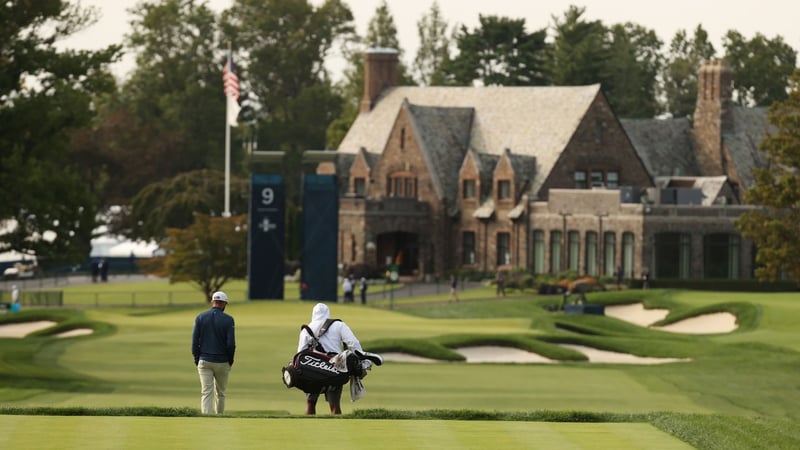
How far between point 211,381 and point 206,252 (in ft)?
190

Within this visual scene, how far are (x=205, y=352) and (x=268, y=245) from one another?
5081 centimetres

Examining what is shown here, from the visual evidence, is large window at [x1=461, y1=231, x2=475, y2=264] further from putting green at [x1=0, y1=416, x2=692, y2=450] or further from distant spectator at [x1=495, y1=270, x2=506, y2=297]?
putting green at [x1=0, y1=416, x2=692, y2=450]

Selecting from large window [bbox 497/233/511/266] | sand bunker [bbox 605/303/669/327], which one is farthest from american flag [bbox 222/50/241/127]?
sand bunker [bbox 605/303/669/327]

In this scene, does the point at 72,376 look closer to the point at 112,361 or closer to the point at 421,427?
the point at 112,361

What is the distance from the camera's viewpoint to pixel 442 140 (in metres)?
106

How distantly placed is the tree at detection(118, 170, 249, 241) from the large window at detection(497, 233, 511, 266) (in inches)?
807

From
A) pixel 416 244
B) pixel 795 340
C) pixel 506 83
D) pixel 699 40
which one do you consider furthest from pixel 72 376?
pixel 699 40

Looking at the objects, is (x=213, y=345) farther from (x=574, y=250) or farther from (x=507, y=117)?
(x=507, y=117)

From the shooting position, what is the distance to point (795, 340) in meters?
58.0

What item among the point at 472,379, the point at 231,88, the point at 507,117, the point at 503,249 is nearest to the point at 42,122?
the point at 472,379

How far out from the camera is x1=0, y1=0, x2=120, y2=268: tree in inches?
1805

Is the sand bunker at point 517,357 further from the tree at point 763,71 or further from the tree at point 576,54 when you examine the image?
the tree at point 763,71

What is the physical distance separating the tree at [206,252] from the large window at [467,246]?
21135mm

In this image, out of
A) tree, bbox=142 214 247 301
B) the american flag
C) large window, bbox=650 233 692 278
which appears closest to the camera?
tree, bbox=142 214 247 301
